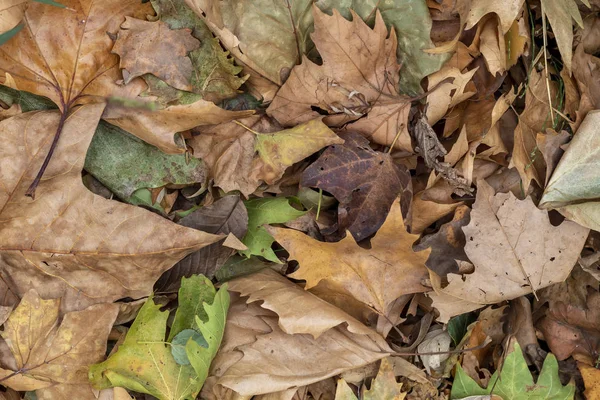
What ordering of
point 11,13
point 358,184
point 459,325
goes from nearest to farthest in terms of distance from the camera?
point 11,13 < point 358,184 < point 459,325

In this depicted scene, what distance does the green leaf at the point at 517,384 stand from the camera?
1675 mm

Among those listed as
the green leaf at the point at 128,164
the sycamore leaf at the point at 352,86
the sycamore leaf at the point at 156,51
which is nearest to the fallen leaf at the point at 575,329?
the sycamore leaf at the point at 352,86

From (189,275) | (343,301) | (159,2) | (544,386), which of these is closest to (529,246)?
(544,386)

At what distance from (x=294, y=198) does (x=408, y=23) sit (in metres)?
0.64

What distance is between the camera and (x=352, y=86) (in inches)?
66.1

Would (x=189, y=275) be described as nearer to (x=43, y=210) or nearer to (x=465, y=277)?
(x=43, y=210)

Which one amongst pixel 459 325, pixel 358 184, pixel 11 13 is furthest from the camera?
pixel 459 325

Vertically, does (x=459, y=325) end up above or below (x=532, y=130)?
below

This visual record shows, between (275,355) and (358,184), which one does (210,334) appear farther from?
(358,184)

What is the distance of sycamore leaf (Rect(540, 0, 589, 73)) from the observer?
1.58 metres

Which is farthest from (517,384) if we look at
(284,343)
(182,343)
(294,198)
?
(182,343)

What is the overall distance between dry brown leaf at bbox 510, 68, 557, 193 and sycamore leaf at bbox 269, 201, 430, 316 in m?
0.42

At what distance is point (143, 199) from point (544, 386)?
1.37 metres

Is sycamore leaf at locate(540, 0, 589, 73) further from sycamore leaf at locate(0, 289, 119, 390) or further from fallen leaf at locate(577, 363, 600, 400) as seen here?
sycamore leaf at locate(0, 289, 119, 390)
